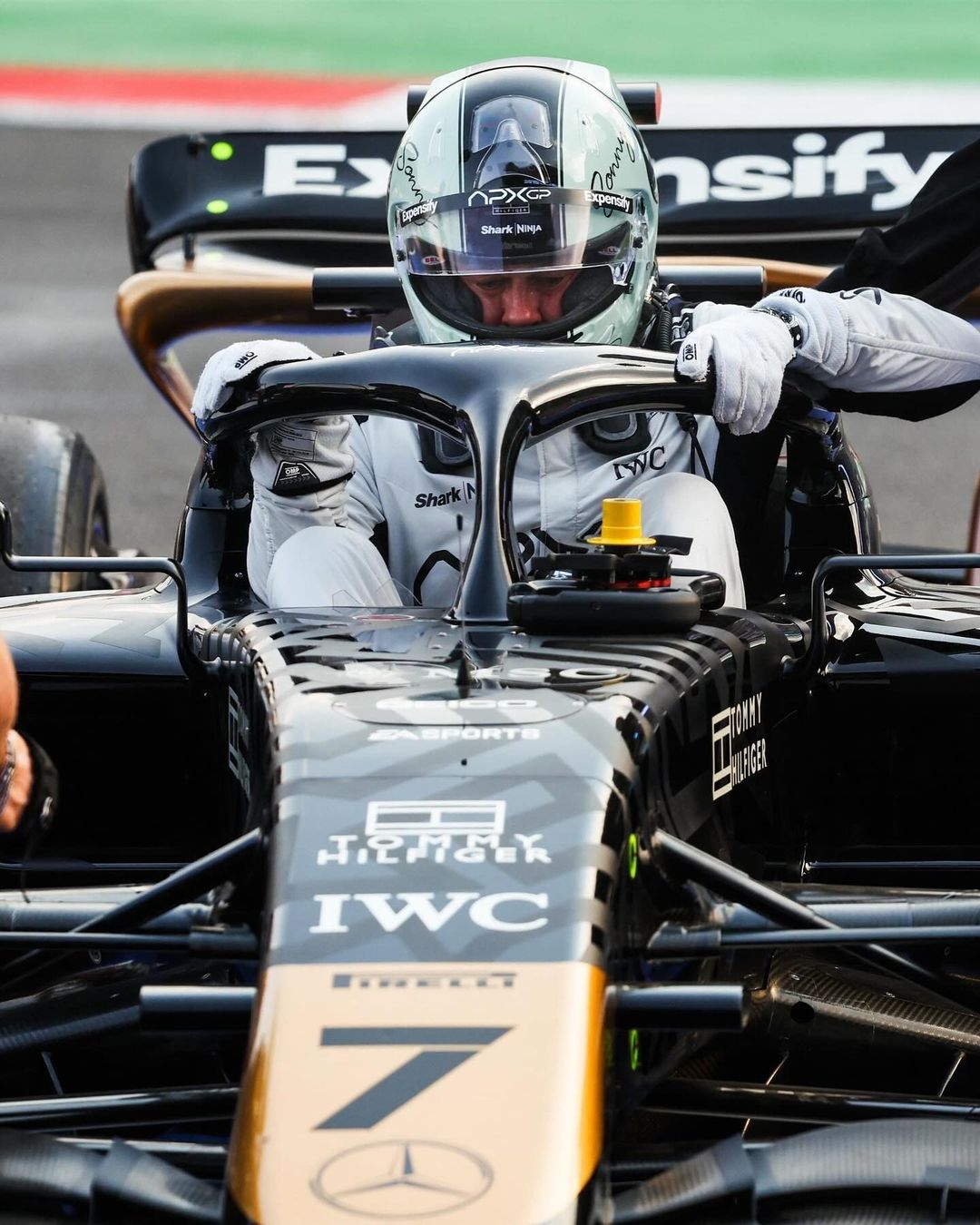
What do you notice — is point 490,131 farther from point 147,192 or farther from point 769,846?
point 147,192

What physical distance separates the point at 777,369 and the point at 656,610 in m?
0.76

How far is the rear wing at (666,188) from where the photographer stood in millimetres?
5660

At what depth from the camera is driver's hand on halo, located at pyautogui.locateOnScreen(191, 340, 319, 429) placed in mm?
3219

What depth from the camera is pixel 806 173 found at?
5684 millimetres

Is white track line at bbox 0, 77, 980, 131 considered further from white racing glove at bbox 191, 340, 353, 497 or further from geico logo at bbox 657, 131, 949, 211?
white racing glove at bbox 191, 340, 353, 497

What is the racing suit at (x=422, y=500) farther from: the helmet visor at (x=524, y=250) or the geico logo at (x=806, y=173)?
the geico logo at (x=806, y=173)

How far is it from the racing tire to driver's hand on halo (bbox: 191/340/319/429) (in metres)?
1.46

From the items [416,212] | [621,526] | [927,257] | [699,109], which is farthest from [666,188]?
[621,526]

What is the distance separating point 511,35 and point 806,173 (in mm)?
6353

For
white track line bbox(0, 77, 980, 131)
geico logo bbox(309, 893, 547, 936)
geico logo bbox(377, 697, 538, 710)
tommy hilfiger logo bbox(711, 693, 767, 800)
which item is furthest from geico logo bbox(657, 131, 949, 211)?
geico logo bbox(309, 893, 547, 936)

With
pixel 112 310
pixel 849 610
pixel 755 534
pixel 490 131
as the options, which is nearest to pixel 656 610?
pixel 849 610

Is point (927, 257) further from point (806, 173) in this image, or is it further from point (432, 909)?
point (432, 909)

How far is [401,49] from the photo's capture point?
1134cm

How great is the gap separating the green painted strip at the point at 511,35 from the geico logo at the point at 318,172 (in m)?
4.96
